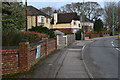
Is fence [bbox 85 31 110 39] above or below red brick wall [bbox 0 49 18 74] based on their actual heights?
above

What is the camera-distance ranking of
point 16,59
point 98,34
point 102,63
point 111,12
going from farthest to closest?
point 111,12
point 98,34
point 102,63
point 16,59

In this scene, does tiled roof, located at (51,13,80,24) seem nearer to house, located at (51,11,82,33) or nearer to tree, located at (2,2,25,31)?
house, located at (51,11,82,33)

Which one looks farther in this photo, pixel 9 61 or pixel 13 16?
pixel 13 16

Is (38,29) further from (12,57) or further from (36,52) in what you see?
(12,57)

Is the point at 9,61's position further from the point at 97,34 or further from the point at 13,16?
the point at 97,34

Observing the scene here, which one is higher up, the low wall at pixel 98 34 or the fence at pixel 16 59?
the low wall at pixel 98 34

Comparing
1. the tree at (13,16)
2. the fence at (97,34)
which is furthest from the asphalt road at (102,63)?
the fence at (97,34)

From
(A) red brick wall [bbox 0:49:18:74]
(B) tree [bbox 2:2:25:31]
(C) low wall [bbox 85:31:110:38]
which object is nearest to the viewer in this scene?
(A) red brick wall [bbox 0:49:18:74]

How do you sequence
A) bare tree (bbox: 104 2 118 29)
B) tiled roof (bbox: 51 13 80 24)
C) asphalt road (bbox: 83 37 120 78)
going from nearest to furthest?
1. asphalt road (bbox: 83 37 120 78)
2. tiled roof (bbox: 51 13 80 24)
3. bare tree (bbox: 104 2 118 29)

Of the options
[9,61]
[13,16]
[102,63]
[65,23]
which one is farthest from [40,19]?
[9,61]

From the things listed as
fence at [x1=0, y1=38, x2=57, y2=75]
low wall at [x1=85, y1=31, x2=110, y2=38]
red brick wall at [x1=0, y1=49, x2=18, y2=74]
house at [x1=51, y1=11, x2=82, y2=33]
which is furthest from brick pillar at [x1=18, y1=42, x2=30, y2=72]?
house at [x1=51, y1=11, x2=82, y2=33]

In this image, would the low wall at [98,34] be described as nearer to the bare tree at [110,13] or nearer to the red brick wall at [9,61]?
the bare tree at [110,13]

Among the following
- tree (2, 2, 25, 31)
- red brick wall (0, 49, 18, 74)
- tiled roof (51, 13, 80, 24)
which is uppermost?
tiled roof (51, 13, 80, 24)

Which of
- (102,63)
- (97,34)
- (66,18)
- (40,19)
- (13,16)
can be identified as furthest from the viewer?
(97,34)
